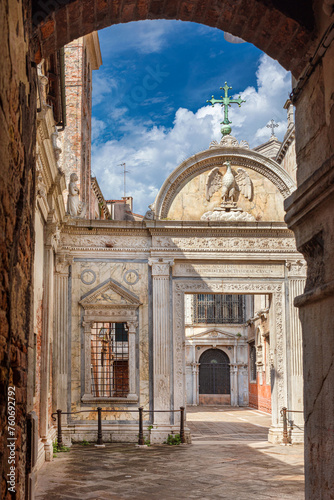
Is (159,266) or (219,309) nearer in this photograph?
(159,266)

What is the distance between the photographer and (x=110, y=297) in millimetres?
15062

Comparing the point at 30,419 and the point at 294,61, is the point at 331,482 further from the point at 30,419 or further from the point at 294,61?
the point at 294,61

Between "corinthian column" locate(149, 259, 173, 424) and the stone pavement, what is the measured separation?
1.06 meters

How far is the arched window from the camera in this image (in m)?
31.2

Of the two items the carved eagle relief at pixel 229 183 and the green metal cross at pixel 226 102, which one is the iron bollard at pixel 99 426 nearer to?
the carved eagle relief at pixel 229 183

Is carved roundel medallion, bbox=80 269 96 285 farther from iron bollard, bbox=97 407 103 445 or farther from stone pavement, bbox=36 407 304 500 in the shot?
stone pavement, bbox=36 407 304 500

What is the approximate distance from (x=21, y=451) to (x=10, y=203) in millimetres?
1662

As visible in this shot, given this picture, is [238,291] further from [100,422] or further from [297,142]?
[297,142]

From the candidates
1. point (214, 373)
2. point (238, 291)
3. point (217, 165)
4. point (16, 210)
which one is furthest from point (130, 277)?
Answer: point (214, 373)

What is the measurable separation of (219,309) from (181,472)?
21.8 m

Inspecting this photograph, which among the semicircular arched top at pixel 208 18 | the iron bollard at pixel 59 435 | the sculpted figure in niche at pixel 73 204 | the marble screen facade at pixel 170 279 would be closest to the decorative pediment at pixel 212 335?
the marble screen facade at pixel 170 279

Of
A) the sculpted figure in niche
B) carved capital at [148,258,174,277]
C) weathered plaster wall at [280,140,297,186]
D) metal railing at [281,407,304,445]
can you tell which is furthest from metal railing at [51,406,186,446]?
weathered plaster wall at [280,140,297,186]

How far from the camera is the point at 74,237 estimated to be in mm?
15078

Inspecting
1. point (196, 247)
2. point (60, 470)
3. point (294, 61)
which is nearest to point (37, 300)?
point (60, 470)
